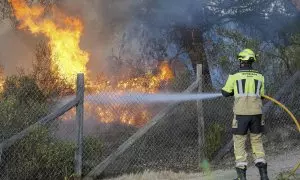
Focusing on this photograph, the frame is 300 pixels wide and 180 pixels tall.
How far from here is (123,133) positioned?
1009cm

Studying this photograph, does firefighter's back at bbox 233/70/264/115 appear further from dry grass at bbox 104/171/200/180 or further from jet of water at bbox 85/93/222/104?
dry grass at bbox 104/171/200/180

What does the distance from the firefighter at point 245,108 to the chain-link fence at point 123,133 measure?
172cm

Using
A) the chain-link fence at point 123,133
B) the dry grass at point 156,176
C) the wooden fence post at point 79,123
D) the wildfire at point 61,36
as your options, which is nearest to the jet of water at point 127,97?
the chain-link fence at point 123,133

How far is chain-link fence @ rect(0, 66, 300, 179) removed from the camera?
769 centimetres

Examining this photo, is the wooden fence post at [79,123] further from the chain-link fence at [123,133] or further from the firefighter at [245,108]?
the firefighter at [245,108]

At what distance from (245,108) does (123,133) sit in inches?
142

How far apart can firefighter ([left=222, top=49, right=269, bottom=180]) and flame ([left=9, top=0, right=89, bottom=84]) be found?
9.28 m

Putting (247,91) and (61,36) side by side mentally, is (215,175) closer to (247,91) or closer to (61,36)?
(247,91)

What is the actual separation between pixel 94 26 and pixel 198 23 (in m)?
5.40

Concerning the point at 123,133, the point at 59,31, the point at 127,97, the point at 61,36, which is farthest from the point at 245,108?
the point at 59,31

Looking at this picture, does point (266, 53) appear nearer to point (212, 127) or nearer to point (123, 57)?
point (212, 127)

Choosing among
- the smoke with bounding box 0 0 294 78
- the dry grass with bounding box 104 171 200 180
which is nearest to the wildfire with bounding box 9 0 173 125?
the smoke with bounding box 0 0 294 78

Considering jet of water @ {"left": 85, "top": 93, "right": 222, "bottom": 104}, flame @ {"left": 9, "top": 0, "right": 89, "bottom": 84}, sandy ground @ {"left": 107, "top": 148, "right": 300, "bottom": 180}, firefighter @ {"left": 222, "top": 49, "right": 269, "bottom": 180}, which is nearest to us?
firefighter @ {"left": 222, "top": 49, "right": 269, "bottom": 180}

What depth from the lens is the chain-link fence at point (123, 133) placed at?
7.69 metres
